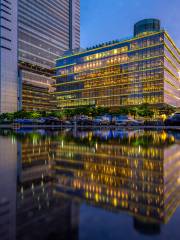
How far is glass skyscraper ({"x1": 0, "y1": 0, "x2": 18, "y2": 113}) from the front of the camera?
117312 mm

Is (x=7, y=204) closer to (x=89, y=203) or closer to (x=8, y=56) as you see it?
(x=89, y=203)

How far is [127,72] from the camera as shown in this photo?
11506 cm

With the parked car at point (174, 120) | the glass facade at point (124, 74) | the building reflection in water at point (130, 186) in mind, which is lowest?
the building reflection in water at point (130, 186)

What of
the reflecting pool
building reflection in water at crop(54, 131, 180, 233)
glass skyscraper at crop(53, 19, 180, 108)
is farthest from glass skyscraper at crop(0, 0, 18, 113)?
the reflecting pool

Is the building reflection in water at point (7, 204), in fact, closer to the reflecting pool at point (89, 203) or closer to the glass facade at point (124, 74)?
the reflecting pool at point (89, 203)

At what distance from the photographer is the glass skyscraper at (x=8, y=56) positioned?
117312 mm

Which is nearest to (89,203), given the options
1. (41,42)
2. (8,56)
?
(8,56)

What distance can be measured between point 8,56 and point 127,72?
65.3 metres

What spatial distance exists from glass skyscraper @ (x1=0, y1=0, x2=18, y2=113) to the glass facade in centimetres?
3065

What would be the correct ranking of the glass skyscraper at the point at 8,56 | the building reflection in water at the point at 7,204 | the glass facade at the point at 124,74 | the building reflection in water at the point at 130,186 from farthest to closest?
the glass skyscraper at the point at 8,56 → the glass facade at the point at 124,74 → the building reflection in water at the point at 130,186 → the building reflection in water at the point at 7,204

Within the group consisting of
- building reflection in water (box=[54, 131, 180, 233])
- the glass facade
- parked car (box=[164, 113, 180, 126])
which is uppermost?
the glass facade

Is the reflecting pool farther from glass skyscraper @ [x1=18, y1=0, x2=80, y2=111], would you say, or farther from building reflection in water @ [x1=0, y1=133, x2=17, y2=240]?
glass skyscraper @ [x1=18, y1=0, x2=80, y2=111]

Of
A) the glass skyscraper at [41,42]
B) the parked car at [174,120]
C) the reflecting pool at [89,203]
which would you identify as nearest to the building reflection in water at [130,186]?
the reflecting pool at [89,203]

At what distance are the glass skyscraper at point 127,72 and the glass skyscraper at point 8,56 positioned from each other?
3103 centimetres
